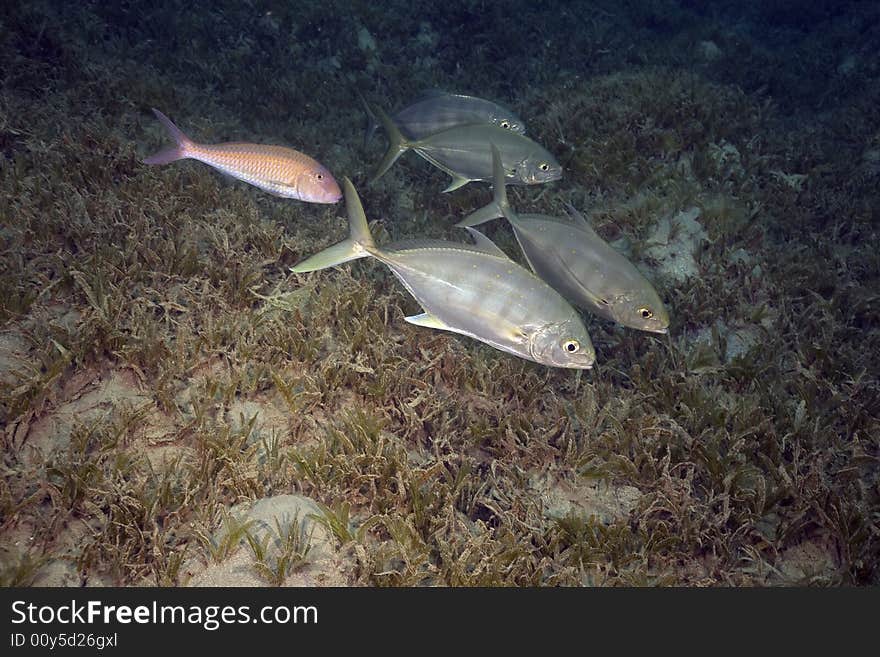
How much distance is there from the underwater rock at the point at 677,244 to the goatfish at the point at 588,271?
203cm

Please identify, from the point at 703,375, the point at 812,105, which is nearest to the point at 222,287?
the point at 703,375

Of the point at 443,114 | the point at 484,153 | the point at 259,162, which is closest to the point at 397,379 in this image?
the point at 259,162

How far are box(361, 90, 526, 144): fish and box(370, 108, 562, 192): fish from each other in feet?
2.67

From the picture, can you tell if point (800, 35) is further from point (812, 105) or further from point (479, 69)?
point (479, 69)

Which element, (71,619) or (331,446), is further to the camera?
(331,446)

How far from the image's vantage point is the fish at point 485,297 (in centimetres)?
359

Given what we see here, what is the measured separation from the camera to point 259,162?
485 centimetres

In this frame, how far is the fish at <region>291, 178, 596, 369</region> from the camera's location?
359cm

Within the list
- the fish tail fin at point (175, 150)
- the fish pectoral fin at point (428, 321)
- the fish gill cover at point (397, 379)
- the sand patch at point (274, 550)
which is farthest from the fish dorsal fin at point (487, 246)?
the fish tail fin at point (175, 150)

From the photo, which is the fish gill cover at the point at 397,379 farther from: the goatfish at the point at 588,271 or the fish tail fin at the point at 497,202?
the fish tail fin at the point at 497,202

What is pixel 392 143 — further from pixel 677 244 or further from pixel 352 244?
pixel 677 244

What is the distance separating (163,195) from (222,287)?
5.69ft

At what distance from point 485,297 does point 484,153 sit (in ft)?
8.50

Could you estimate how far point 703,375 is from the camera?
15.7 ft
